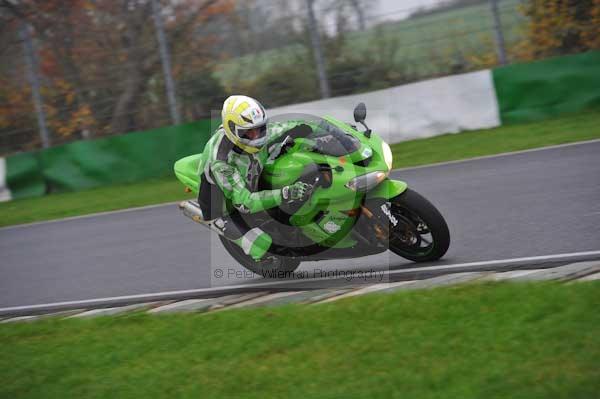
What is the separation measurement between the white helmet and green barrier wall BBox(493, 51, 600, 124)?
727cm

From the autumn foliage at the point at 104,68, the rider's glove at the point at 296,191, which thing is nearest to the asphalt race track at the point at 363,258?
the rider's glove at the point at 296,191

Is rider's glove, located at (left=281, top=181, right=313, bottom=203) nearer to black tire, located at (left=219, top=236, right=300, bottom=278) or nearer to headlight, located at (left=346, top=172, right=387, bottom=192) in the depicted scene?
headlight, located at (left=346, top=172, right=387, bottom=192)

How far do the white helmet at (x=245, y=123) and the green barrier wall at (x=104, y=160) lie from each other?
7.46m

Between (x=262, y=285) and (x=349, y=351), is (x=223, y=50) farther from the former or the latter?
(x=349, y=351)

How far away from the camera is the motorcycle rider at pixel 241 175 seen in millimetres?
6004

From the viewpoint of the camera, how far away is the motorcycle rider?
19.7 feet

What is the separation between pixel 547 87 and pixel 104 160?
7.48 metres

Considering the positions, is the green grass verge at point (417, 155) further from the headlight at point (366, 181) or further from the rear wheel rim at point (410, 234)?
the headlight at point (366, 181)

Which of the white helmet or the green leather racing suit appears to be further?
the green leather racing suit

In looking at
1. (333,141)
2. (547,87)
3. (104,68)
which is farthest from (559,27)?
(333,141)

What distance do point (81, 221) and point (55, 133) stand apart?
3577 mm

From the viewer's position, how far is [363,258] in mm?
7086

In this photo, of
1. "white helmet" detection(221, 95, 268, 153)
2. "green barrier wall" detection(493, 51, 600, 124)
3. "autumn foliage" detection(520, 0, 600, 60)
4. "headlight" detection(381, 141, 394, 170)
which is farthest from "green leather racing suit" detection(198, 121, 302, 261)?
"autumn foliage" detection(520, 0, 600, 60)

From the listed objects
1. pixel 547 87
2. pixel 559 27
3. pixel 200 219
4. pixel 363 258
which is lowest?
pixel 363 258
